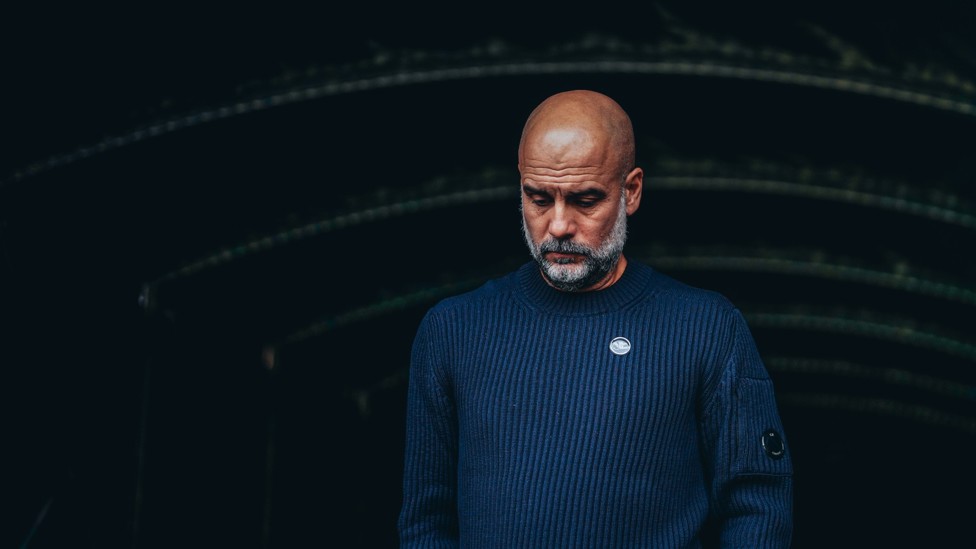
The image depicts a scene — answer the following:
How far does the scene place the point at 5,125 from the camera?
6.84 m

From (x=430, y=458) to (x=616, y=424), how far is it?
1.90 feet

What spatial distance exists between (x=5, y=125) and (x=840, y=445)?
58.8ft

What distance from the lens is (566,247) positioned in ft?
11.1

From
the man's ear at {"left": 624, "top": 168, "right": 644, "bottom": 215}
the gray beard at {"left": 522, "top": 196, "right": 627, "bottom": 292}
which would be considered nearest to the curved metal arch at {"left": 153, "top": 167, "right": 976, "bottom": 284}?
the man's ear at {"left": 624, "top": 168, "right": 644, "bottom": 215}

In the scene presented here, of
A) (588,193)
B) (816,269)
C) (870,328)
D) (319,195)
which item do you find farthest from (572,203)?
(870,328)

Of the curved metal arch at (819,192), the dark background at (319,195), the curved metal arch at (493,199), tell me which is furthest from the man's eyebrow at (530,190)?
the curved metal arch at (819,192)

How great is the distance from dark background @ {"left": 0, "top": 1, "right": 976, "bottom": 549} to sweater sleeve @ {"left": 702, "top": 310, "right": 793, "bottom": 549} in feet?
10.9

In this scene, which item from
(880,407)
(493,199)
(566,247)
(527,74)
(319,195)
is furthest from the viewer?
(880,407)

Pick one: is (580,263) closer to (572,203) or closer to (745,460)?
(572,203)

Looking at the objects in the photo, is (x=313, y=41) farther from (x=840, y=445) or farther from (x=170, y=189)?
(x=840, y=445)

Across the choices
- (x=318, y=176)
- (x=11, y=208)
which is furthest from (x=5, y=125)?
(x=318, y=176)

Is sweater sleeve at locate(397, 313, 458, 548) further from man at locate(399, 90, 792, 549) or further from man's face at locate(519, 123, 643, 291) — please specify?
man's face at locate(519, 123, 643, 291)

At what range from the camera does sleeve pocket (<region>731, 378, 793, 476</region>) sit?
330cm

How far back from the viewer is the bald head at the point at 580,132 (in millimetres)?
3328
